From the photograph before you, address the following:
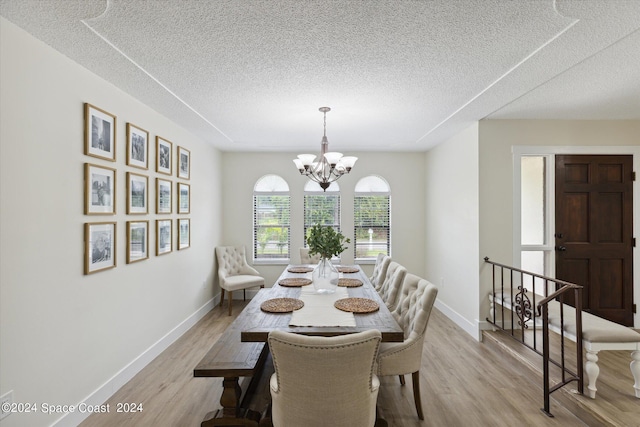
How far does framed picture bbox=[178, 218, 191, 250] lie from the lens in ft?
12.8

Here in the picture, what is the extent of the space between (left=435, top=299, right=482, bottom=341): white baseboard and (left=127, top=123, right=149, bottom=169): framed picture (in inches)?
159

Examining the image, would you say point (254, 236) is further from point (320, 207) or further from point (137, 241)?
point (137, 241)

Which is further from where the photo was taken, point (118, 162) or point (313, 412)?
point (118, 162)

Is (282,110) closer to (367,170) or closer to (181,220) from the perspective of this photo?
(181,220)

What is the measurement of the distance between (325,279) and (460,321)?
92.6 inches

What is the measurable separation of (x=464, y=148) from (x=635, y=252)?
7.44 feet

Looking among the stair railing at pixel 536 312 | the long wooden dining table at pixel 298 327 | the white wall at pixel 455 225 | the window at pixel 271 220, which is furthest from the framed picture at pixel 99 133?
the white wall at pixel 455 225

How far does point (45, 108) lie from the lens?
6.69 feet

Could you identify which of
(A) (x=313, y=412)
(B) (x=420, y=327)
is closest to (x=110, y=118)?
(A) (x=313, y=412)

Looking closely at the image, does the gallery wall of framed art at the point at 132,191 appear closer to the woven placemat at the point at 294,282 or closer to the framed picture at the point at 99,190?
the framed picture at the point at 99,190

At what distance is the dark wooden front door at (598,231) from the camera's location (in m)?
3.73

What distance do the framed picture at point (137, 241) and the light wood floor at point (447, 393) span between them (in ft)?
3.56

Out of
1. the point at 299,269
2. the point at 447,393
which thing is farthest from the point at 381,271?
the point at 447,393

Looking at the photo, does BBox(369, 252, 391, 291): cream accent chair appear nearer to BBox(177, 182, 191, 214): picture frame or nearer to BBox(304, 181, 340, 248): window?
BBox(304, 181, 340, 248): window
